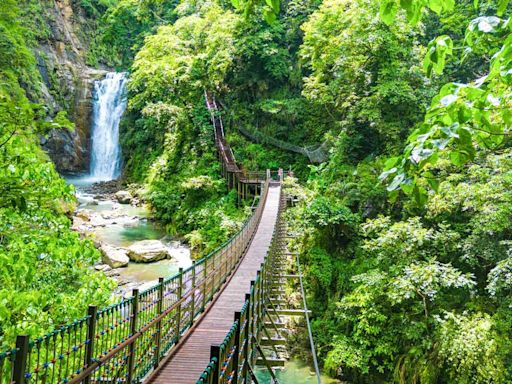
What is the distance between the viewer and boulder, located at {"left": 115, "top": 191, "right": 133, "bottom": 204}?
75.9ft

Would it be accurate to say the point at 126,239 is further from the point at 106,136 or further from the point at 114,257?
the point at 106,136

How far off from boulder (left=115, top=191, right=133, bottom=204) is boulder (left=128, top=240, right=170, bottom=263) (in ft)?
24.6

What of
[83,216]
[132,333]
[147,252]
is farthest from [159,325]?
[83,216]

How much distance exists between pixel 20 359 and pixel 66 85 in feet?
99.2

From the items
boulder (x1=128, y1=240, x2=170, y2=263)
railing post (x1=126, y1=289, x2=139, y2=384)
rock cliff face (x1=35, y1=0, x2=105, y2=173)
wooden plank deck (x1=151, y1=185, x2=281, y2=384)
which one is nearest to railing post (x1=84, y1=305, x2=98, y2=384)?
railing post (x1=126, y1=289, x2=139, y2=384)

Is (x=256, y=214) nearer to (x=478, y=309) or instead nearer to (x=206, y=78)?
(x=478, y=309)

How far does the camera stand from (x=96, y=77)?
99.5 feet

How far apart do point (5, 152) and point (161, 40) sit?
68.0 feet

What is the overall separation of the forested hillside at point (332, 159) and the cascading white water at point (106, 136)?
2.95 feet

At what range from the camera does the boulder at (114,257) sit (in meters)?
14.5

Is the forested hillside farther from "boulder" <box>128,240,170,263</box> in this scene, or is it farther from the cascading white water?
"boulder" <box>128,240,170,263</box>

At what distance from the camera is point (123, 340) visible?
409cm

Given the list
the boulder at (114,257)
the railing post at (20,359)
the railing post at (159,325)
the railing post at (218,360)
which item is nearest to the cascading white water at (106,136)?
the boulder at (114,257)

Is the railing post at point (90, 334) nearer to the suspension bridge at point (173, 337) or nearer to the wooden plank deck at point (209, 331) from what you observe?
the suspension bridge at point (173, 337)
